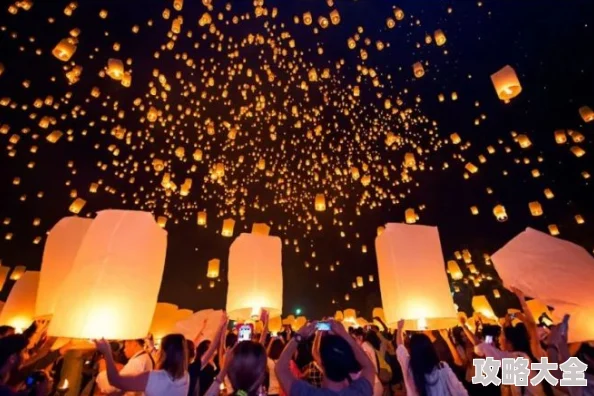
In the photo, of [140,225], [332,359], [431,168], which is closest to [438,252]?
[332,359]

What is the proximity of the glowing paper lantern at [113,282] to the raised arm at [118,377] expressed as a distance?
0.31 metres

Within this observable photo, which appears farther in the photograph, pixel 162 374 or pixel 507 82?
pixel 507 82

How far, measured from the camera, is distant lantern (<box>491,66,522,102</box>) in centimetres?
550

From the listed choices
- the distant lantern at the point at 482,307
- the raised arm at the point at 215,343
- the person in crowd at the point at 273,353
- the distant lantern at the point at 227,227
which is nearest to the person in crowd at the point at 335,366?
the raised arm at the point at 215,343

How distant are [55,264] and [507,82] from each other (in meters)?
6.67

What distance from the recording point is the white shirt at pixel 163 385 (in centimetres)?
259

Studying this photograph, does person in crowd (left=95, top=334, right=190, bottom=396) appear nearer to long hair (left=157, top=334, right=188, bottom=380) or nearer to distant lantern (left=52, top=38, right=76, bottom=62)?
long hair (left=157, top=334, right=188, bottom=380)

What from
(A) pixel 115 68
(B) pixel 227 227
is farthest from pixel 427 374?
(A) pixel 115 68

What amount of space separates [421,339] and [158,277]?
7.74ft

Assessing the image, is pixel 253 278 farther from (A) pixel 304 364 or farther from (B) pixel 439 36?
(B) pixel 439 36

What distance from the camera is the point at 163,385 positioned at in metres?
2.63

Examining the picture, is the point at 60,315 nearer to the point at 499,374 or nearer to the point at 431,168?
the point at 499,374

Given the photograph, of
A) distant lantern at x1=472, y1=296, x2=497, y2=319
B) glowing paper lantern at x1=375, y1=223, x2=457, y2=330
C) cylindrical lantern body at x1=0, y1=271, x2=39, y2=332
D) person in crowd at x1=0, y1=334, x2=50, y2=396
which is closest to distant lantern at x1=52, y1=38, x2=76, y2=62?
cylindrical lantern body at x1=0, y1=271, x2=39, y2=332

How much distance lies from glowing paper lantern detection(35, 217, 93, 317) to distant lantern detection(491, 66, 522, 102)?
6324 millimetres
